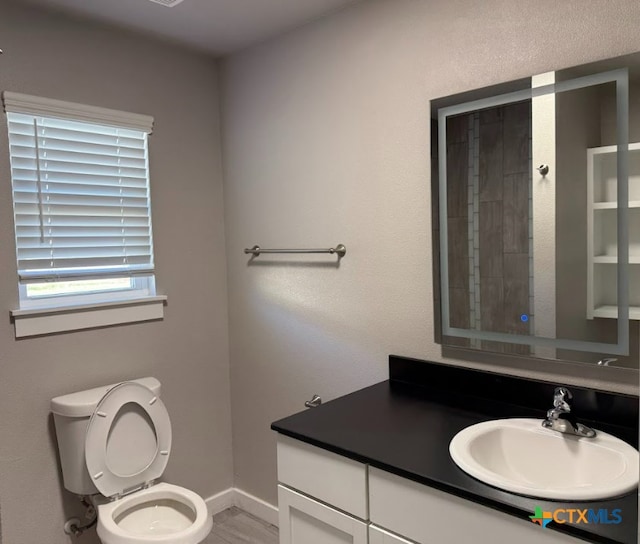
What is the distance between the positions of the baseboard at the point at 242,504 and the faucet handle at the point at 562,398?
165cm

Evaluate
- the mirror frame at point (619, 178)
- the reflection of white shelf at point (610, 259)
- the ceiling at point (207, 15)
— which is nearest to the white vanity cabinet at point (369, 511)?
the mirror frame at point (619, 178)

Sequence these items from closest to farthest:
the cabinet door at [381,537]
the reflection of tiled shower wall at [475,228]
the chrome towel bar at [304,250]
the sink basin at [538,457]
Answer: the sink basin at [538,457], the cabinet door at [381,537], the reflection of tiled shower wall at [475,228], the chrome towel bar at [304,250]

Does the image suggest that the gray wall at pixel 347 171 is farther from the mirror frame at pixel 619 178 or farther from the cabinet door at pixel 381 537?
the cabinet door at pixel 381 537

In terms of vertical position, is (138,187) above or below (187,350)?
above

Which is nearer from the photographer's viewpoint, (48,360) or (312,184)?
(48,360)

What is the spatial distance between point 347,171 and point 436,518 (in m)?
1.37

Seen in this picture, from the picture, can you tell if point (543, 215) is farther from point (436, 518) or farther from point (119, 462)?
point (119, 462)

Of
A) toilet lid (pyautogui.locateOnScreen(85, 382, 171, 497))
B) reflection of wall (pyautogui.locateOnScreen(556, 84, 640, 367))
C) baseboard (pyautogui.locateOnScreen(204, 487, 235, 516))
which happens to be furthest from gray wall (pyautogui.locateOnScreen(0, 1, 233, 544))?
reflection of wall (pyautogui.locateOnScreen(556, 84, 640, 367))

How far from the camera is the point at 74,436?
6.90 ft

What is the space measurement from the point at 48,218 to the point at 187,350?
899mm

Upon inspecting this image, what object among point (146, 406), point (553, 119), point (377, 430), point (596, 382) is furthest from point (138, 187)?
point (596, 382)

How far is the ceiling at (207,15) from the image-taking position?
2094 mm

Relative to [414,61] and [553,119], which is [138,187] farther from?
[553,119]

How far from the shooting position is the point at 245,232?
2.70 metres
